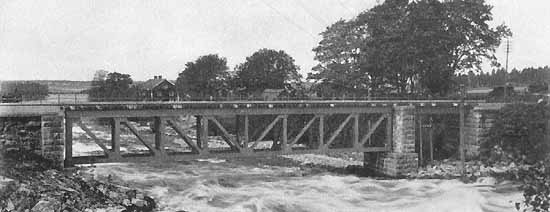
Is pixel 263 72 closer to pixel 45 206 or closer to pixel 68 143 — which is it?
pixel 68 143

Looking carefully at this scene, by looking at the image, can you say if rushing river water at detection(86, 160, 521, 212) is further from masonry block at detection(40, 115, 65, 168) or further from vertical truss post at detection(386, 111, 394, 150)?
masonry block at detection(40, 115, 65, 168)

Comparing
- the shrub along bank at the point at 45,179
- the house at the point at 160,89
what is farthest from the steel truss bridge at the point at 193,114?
the house at the point at 160,89

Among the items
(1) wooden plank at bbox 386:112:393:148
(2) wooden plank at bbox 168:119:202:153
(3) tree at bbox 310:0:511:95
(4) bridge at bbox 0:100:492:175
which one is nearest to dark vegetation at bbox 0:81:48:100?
(4) bridge at bbox 0:100:492:175

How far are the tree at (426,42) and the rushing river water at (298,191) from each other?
16370mm

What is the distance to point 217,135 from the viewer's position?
205ft

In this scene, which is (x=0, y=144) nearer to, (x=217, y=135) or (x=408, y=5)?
(x=408, y=5)

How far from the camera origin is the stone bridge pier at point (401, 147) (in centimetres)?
3397

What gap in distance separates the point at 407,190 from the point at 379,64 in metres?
21.4

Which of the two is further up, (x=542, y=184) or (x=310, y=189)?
(x=542, y=184)

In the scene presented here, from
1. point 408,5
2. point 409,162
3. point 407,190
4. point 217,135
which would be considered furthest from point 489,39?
point 217,135

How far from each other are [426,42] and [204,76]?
2271 inches

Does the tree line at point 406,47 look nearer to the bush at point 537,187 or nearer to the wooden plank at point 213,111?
the wooden plank at point 213,111

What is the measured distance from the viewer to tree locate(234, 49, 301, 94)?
87250 mm

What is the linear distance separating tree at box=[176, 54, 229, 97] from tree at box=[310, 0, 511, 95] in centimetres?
4540
